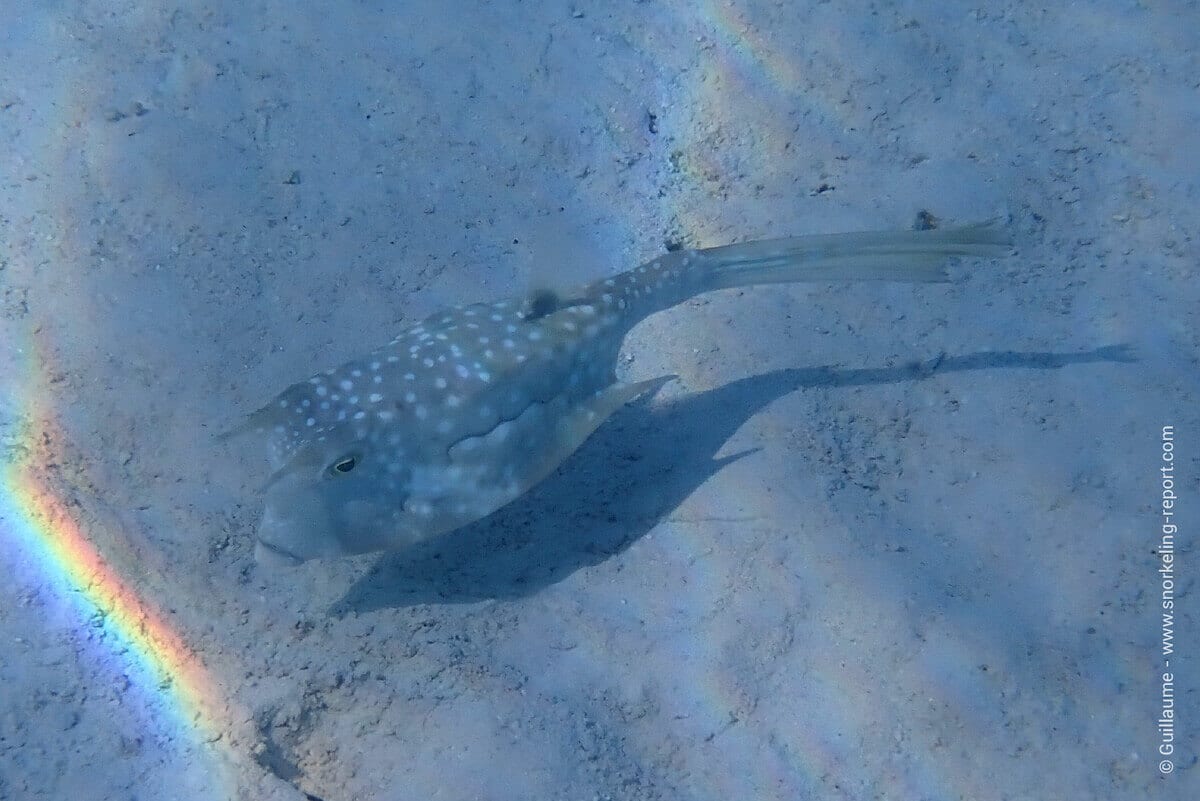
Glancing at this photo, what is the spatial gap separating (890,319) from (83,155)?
5565mm

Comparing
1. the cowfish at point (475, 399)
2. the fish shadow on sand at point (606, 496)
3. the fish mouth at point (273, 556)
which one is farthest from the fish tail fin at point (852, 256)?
the fish mouth at point (273, 556)

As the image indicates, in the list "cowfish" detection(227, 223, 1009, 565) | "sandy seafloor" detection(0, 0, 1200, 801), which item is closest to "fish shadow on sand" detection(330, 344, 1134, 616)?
"sandy seafloor" detection(0, 0, 1200, 801)

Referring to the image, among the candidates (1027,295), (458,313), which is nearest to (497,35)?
(458,313)

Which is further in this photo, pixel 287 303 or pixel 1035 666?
pixel 287 303

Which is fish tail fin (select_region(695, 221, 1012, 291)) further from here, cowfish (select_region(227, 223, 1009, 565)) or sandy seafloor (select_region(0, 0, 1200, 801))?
Answer: sandy seafloor (select_region(0, 0, 1200, 801))

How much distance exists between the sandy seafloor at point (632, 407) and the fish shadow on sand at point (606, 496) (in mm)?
25

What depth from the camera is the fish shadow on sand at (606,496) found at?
4320mm

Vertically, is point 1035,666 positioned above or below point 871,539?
below

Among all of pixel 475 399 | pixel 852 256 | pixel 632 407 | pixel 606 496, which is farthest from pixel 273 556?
pixel 852 256

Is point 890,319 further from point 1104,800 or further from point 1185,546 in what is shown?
point 1104,800

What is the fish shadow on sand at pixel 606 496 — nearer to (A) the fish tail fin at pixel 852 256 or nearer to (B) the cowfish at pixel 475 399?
(B) the cowfish at pixel 475 399

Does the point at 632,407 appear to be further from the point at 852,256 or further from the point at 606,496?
the point at 852,256

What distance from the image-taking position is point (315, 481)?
3.78 m

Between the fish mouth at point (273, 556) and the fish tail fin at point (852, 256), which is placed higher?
the fish tail fin at point (852, 256)
